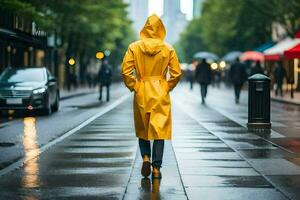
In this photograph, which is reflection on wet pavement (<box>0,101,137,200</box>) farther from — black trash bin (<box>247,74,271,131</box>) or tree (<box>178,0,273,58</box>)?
tree (<box>178,0,273,58</box>)

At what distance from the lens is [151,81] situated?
8930 millimetres

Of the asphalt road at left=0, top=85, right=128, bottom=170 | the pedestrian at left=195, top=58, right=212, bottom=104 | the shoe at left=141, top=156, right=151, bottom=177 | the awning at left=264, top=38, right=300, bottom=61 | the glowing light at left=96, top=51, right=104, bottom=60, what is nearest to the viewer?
the shoe at left=141, top=156, right=151, bottom=177

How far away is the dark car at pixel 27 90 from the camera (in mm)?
22438

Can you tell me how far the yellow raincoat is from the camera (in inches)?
351

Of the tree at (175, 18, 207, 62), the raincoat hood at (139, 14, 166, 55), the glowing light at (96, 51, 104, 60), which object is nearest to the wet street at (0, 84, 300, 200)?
the raincoat hood at (139, 14, 166, 55)

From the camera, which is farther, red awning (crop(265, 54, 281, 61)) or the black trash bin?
red awning (crop(265, 54, 281, 61))

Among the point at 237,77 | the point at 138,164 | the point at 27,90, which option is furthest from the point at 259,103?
the point at 237,77

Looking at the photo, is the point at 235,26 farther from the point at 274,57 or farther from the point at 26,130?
the point at 26,130

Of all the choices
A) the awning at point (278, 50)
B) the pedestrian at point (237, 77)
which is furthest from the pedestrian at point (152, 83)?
the awning at point (278, 50)

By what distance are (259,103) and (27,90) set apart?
8.19 metres

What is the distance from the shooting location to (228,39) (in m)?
72.4

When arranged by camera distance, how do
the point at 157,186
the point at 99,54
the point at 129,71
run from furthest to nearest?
the point at 99,54, the point at 129,71, the point at 157,186

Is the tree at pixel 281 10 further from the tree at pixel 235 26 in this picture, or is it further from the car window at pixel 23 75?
the car window at pixel 23 75

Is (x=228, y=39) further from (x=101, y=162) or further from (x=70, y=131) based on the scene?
(x=101, y=162)
